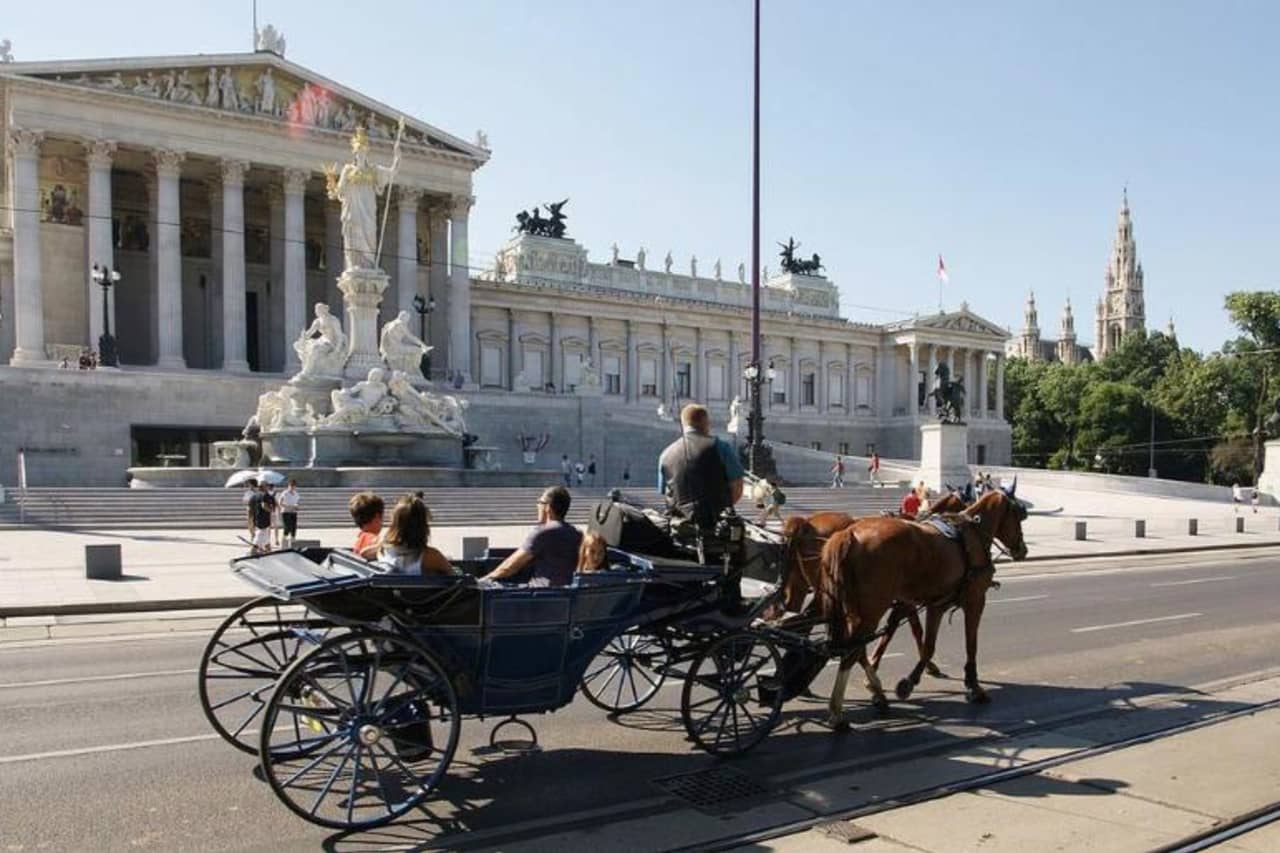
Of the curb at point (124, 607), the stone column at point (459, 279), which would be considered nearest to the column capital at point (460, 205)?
the stone column at point (459, 279)

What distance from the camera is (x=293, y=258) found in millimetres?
60969

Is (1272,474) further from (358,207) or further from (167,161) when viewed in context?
(167,161)

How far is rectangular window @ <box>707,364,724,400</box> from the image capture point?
89.8 m

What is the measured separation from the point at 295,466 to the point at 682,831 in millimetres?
34314

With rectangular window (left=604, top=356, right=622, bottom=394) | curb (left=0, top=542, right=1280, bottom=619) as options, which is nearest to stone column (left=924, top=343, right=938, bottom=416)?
rectangular window (left=604, top=356, right=622, bottom=394)

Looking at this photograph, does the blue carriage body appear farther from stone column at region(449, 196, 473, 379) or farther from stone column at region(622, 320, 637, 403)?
stone column at region(622, 320, 637, 403)

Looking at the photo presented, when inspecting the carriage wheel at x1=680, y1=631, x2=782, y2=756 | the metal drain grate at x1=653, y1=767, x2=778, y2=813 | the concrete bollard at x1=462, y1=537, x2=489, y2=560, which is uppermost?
the carriage wheel at x1=680, y1=631, x2=782, y2=756

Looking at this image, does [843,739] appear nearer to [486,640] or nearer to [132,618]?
[486,640]

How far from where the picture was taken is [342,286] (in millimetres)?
41438

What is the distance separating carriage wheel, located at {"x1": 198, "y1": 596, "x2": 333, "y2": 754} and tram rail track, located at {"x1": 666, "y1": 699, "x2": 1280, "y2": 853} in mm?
2695

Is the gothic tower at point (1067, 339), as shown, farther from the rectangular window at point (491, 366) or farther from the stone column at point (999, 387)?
the rectangular window at point (491, 366)

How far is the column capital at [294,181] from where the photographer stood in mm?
60500

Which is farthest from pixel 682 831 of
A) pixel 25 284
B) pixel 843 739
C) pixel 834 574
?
pixel 25 284

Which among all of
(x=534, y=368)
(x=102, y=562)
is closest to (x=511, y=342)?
(x=534, y=368)
